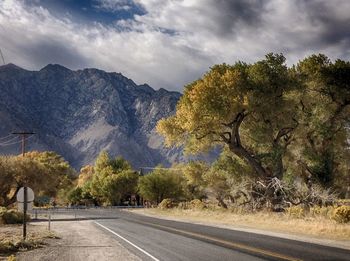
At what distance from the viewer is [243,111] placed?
152ft

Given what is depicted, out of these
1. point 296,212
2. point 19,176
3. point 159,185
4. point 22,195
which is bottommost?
point 296,212

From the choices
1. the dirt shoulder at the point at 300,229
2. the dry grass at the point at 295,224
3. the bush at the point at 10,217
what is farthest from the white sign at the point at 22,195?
the bush at the point at 10,217

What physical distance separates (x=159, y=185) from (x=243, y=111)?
160ft

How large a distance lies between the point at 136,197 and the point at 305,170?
7226 centimetres

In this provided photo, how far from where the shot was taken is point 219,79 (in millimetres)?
45875

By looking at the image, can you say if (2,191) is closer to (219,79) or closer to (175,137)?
(175,137)

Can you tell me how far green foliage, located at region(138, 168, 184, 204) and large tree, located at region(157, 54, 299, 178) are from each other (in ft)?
144

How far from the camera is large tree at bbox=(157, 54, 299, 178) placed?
45.1 m

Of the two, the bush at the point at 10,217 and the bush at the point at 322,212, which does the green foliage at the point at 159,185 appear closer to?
the bush at the point at 10,217

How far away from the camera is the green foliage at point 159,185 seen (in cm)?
9231

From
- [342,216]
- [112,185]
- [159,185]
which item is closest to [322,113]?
[342,216]

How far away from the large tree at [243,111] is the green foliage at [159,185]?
43.9 metres

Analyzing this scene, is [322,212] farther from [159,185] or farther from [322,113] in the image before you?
[159,185]

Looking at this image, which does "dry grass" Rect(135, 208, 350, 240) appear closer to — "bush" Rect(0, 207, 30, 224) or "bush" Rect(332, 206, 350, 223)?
"bush" Rect(332, 206, 350, 223)
